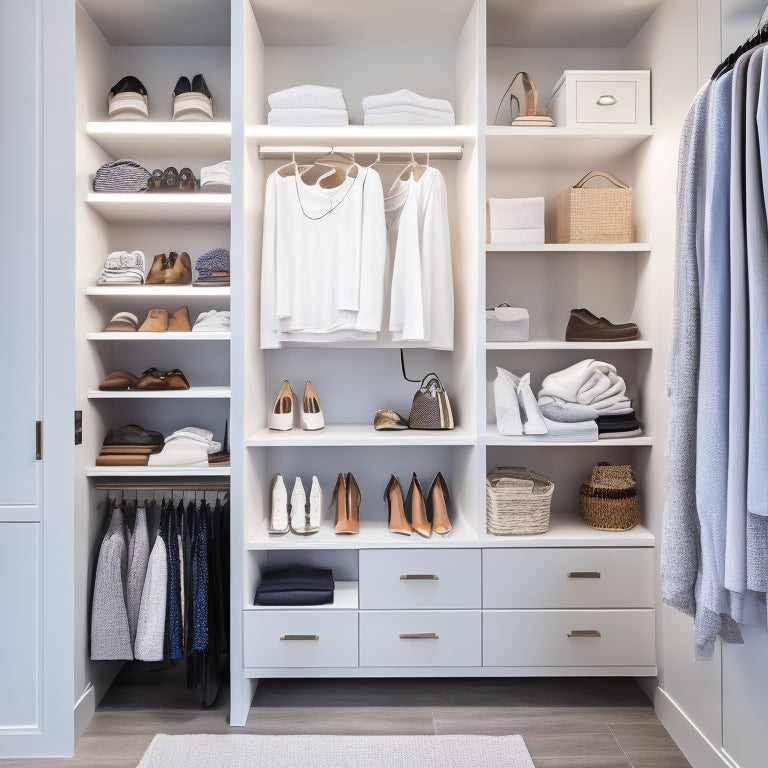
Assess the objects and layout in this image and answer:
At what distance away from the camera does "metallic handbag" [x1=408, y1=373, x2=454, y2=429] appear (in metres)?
2.46

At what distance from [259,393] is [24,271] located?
903 millimetres

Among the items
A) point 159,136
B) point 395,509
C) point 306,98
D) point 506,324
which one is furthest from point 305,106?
point 395,509

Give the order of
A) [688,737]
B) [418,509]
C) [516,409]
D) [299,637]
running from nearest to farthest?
[688,737] → [299,637] → [516,409] → [418,509]

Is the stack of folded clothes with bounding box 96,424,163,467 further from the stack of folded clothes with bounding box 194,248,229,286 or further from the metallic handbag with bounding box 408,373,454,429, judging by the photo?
the metallic handbag with bounding box 408,373,454,429

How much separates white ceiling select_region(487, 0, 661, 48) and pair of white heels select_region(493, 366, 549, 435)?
53.6 inches

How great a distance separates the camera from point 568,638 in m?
2.26

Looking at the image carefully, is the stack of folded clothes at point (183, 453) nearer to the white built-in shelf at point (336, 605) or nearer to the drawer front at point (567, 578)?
A: the white built-in shelf at point (336, 605)

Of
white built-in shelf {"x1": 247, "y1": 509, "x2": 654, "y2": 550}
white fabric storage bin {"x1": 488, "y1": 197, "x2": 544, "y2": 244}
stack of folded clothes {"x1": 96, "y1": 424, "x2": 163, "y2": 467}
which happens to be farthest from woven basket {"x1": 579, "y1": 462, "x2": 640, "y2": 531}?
stack of folded clothes {"x1": 96, "y1": 424, "x2": 163, "y2": 467}

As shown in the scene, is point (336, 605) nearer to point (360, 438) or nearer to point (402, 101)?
point (360, 438)

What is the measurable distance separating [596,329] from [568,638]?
3.70 feet

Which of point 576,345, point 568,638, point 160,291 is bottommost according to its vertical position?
point 568,638

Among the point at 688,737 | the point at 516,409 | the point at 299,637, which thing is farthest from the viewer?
the point at 516,409

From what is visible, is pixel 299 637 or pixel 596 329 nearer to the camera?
pixel 299 637

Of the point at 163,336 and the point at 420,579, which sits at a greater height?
the point at 163,336
